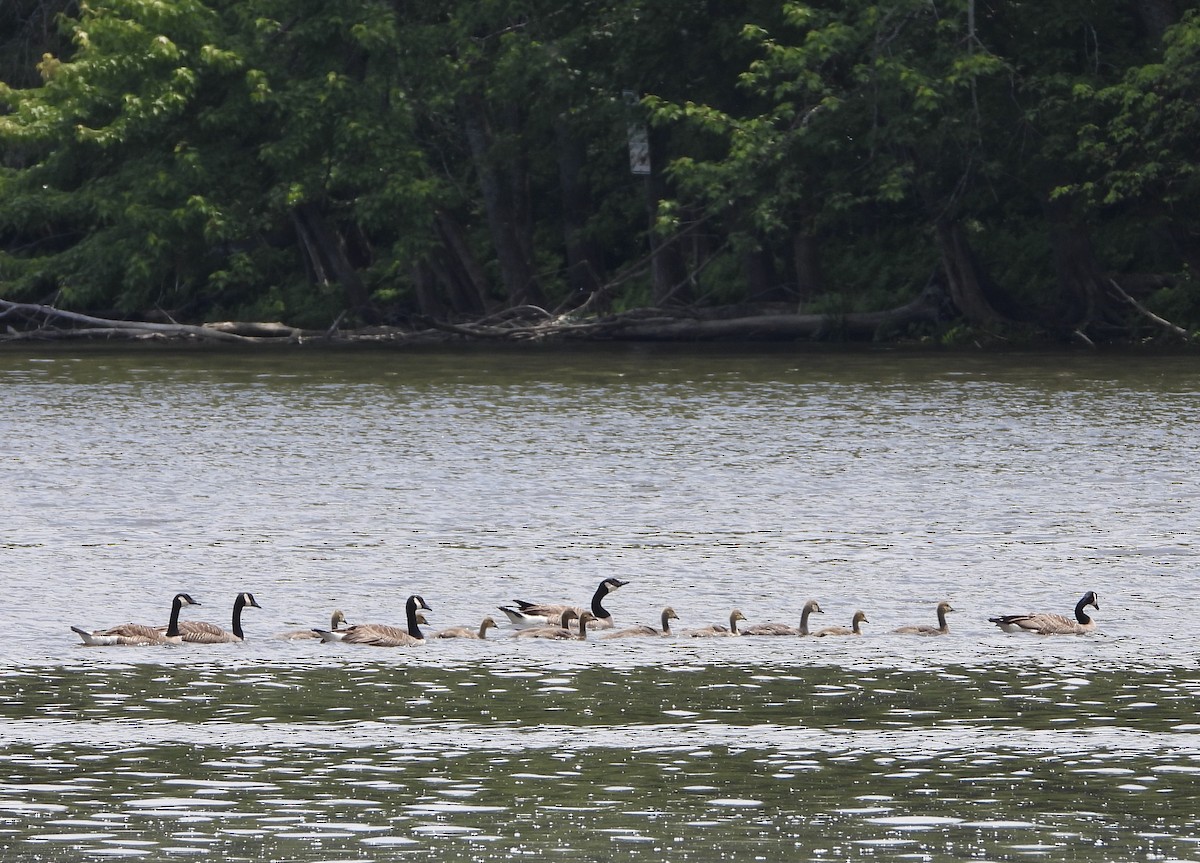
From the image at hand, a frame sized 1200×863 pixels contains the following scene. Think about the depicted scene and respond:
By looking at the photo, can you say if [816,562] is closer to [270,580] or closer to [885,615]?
[885,615]

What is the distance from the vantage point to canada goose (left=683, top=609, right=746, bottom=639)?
17.1 meters

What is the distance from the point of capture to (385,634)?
16594 millimetres

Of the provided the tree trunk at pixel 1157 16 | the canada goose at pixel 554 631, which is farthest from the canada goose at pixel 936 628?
the tree trunk at pixel 1157 16

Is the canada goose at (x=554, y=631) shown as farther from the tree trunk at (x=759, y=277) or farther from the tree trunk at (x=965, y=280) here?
the tree trunk at (x=759, y=277)

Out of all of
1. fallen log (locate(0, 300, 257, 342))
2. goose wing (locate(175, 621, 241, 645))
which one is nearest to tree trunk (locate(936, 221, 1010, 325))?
fallen log (locate(0, 300, 257, 342))

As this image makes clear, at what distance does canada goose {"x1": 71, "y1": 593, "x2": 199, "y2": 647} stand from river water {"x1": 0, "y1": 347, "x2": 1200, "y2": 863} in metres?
0.11

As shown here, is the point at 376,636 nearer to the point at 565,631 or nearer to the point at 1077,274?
the point at 565,631

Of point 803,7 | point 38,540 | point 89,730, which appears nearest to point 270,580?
point 38,540

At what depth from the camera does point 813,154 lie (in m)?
50.2

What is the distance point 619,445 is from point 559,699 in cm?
1667

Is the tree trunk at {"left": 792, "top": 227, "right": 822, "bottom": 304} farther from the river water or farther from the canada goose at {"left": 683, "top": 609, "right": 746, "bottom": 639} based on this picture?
the canada goose at {"left": 683, "top": 609, "right": 746, "bottom": 639}

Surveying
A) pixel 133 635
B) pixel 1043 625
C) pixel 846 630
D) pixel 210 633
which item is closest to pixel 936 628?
pixel 846 630

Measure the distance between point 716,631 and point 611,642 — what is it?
29.7 inches

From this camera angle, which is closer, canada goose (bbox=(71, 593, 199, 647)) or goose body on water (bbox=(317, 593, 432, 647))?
canada goose (bbox=(71, 593, 199, 647))
